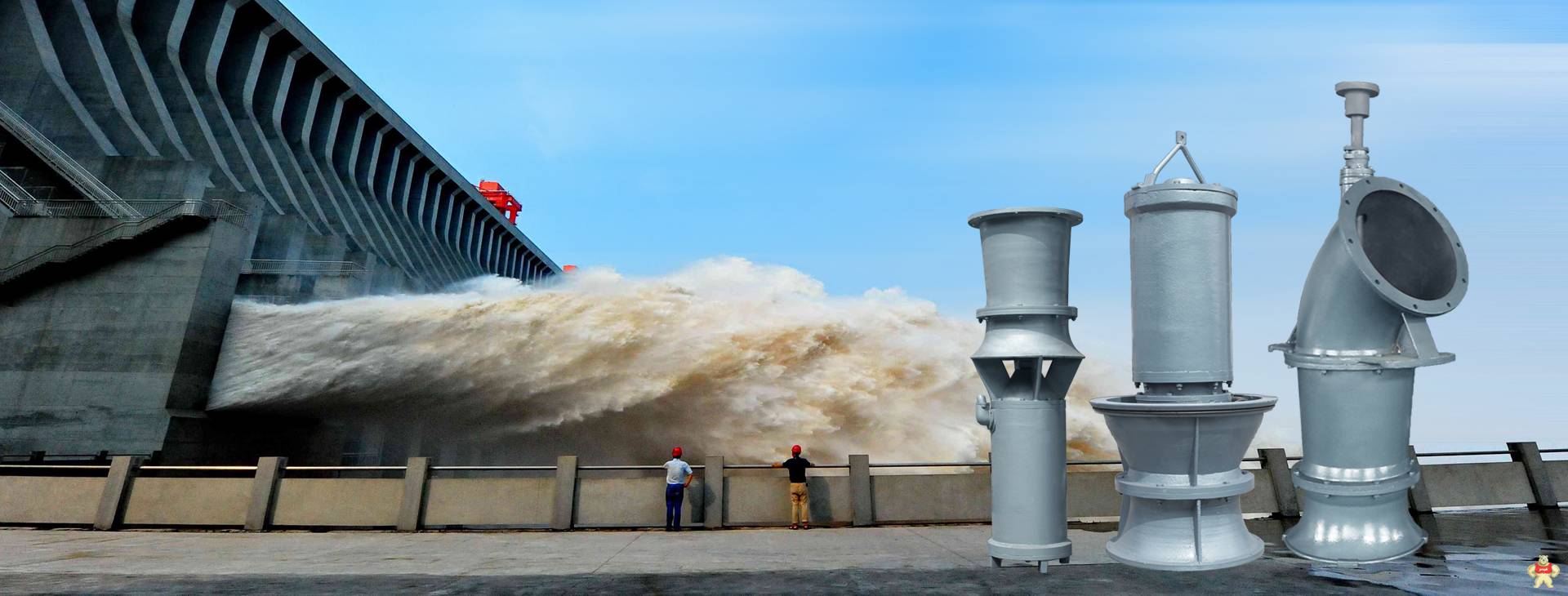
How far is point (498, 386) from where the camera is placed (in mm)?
23547

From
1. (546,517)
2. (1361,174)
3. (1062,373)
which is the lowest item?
(546,517)

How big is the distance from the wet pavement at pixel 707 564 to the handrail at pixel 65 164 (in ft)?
Answer: 56.1

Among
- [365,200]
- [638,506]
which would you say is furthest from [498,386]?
[365,200]

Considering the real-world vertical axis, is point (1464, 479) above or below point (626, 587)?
above

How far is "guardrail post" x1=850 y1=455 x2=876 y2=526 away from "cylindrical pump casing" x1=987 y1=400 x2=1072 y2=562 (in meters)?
5.26

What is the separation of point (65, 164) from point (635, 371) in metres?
20.1

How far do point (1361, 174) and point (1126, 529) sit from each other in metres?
3.85

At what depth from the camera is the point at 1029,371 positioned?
24.9ft

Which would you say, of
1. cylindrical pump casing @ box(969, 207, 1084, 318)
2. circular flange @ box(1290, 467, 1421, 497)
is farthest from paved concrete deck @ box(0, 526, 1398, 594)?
cylindrical pump casing @ box(969, 207, 1084, 318)

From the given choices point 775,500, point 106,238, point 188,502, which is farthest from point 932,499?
point 106,238

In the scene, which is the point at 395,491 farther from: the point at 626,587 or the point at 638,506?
the point at 626,587

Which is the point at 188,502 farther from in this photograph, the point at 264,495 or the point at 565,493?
the point at 565,493

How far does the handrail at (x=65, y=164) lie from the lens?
25.3 m

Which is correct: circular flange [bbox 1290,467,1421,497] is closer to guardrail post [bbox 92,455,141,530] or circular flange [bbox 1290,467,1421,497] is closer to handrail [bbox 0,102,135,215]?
guardrail post [bbox 92,455,141,530]
